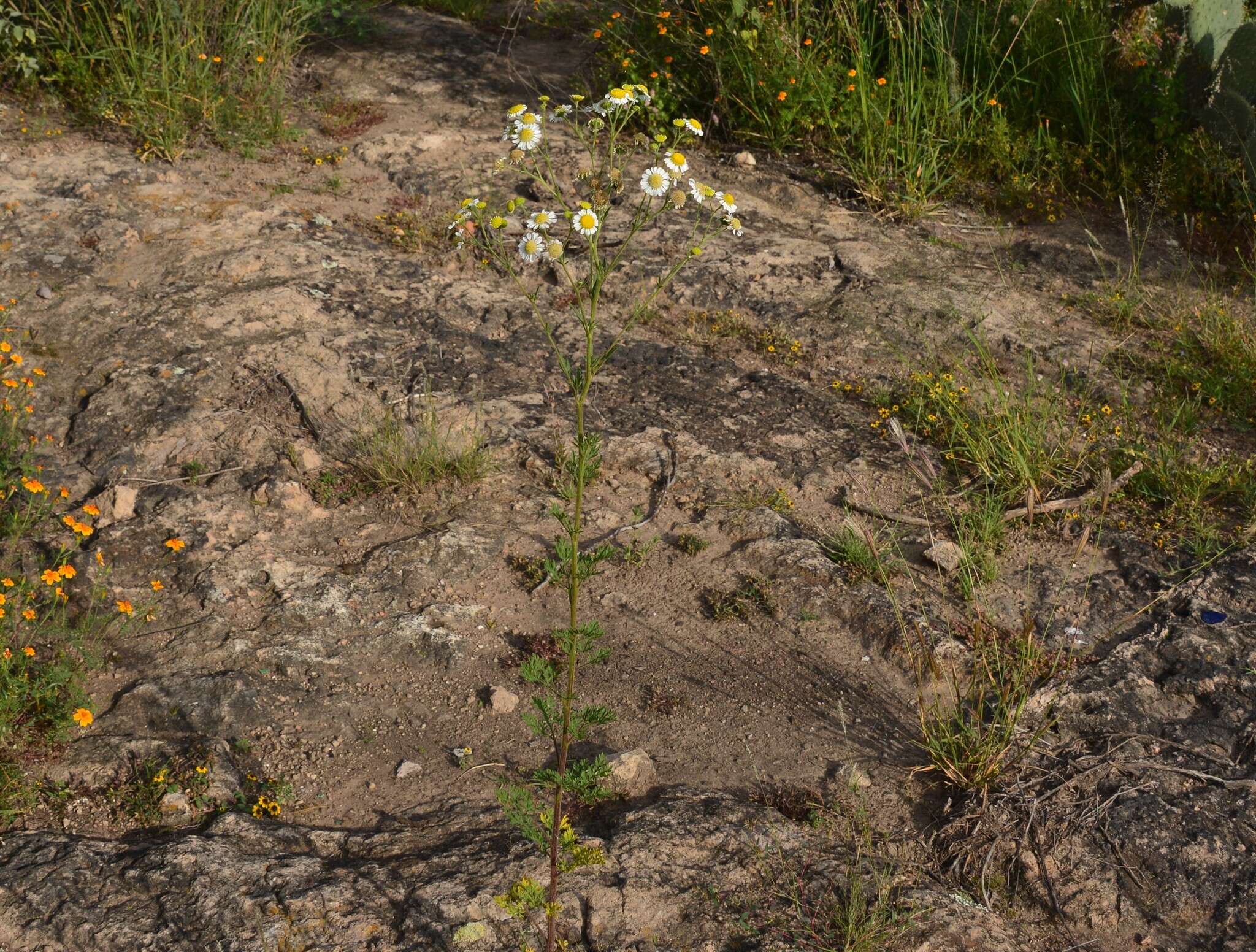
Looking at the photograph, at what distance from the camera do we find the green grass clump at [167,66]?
471 centimetres

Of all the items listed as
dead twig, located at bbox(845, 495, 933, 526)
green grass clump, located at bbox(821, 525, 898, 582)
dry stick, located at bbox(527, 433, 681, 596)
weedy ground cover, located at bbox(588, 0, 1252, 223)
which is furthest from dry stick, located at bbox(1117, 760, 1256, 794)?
weedy ground cover, located at bbox(588, 0, 1252, 223)

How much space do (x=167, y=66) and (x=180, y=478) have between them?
2.29m

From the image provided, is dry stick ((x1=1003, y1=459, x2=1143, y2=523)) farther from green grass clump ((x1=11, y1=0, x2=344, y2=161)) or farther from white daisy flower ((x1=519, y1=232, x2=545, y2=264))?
green grass clump ((x1=11, y1=0, x2=344, y2=161))

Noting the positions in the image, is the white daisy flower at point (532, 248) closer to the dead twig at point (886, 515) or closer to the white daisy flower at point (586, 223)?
the white daisy flower at point (586, 223)

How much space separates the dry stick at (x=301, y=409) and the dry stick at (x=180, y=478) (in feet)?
0.86

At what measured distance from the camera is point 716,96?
5219mm

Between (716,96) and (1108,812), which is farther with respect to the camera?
(716,96)

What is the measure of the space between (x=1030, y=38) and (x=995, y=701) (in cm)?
354

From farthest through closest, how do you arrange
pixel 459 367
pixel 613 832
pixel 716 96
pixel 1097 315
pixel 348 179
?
pixel 716 96 → pixel 348 179 → pixel 1097 315 → pixel 459 367 → pixel 613 832

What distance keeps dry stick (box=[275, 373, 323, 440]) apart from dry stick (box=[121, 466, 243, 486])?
0.26m

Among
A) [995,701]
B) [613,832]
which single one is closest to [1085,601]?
[995,701]

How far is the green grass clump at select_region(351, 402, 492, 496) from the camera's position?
3361mm

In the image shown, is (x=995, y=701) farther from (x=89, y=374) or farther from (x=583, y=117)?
(x=583, y=117)

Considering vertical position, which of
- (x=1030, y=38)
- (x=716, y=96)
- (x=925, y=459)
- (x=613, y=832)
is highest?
(x=1030, y=38)
